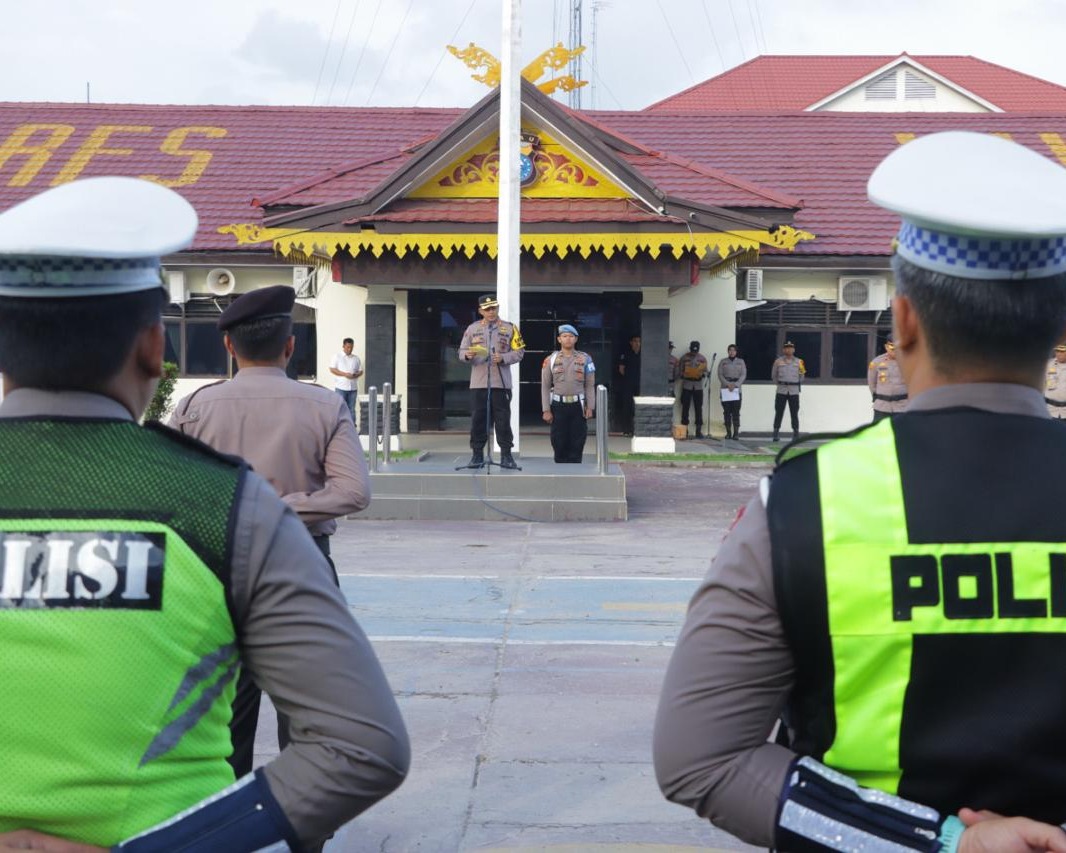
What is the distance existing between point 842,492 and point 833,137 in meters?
26.0

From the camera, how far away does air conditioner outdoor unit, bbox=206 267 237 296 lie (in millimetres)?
23031

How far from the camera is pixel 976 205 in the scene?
1.71 metres

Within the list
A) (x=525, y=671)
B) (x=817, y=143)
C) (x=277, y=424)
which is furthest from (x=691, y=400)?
(x=277, y=424)

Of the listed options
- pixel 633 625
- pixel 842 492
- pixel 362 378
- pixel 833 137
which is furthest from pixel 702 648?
pixel 833 137

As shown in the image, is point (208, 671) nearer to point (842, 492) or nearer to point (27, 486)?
point (27, 486)

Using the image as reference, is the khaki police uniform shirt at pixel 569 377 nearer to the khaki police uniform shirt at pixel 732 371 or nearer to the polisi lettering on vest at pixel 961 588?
the khaki police uniform shirt at pixel 732 371

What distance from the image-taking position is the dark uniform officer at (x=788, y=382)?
22.3 metres

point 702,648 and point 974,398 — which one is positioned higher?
point 974,398

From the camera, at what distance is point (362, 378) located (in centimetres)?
2192

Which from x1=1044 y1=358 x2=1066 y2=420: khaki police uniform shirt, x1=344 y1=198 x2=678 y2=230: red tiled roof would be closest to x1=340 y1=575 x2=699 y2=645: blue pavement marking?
x1=1044 y1=358 x2=1066 y2=420: khaki police uniform shirt

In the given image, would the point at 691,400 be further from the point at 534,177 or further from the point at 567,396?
the point at 567,396

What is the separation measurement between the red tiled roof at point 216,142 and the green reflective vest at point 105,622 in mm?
21961

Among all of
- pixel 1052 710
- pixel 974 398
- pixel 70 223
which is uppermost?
pixel 70 223

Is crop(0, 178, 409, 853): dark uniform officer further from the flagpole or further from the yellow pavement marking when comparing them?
the flagpole
